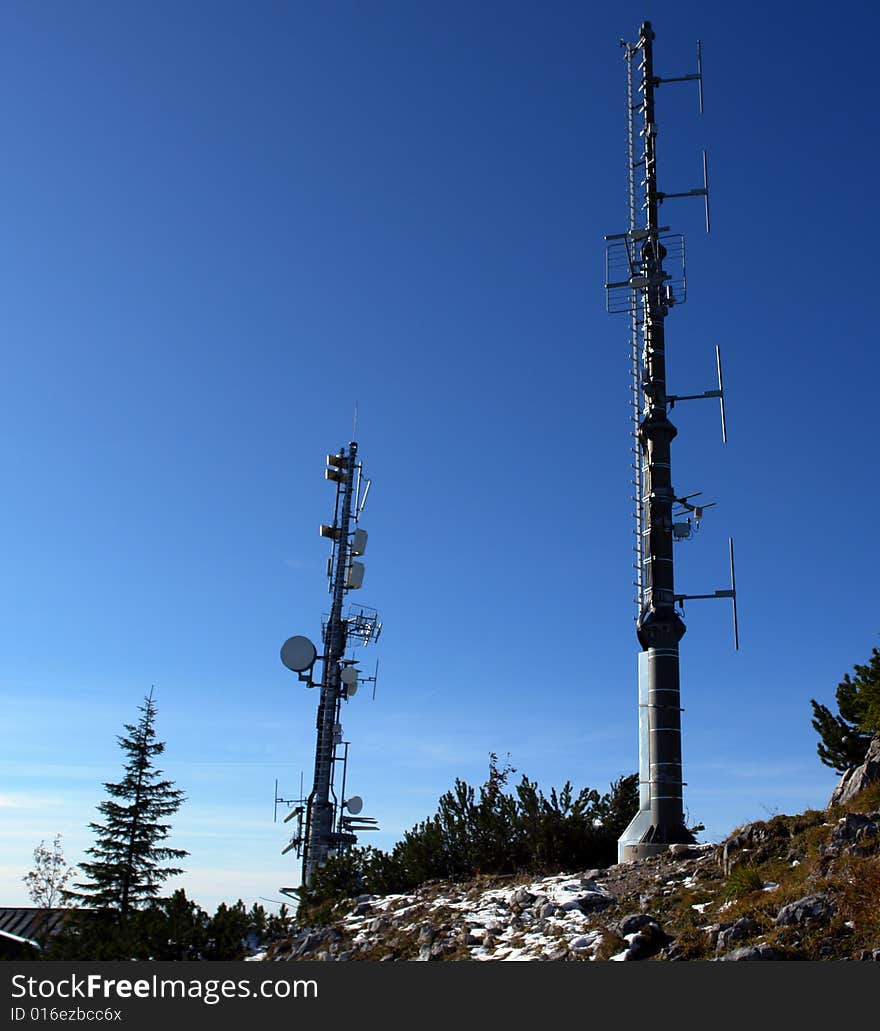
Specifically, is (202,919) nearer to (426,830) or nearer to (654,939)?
(426,830)

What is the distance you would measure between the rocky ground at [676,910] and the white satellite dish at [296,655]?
14083mm

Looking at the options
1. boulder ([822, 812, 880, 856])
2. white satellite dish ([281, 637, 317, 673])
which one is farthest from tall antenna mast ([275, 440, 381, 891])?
boulder ([822, 812, 880, 856])

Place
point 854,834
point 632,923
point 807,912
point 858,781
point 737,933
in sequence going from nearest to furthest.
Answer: point 807,912 → point 737,933 → point 632,923 → point 854,834 → point 858,781

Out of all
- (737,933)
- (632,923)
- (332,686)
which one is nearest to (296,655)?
(332,686)

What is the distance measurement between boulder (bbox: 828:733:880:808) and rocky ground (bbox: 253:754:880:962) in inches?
15.2

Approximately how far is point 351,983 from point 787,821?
26.1 feet

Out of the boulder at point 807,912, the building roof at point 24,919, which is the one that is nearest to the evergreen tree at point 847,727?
the boulder at point 807,912

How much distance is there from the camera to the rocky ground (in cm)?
1133

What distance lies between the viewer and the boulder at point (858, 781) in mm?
15995

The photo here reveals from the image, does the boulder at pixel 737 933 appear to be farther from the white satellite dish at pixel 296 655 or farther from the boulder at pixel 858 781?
the white satellite dish at pixel 296 655

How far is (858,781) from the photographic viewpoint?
1619cm

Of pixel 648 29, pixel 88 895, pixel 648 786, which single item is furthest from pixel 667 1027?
pixel 88 895

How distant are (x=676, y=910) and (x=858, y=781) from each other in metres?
4.40

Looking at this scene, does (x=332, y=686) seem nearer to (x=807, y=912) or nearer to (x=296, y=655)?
(x=296, y=655)
